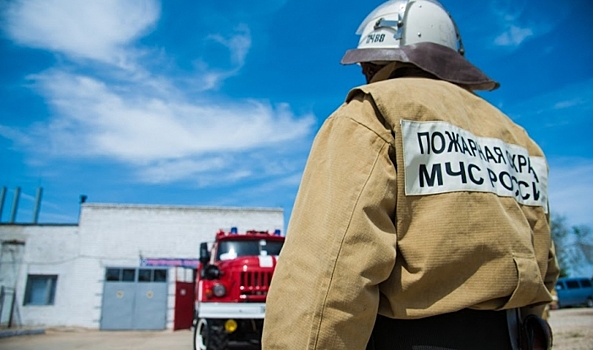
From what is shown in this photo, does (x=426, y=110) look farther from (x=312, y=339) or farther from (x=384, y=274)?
(x=312, y=339)

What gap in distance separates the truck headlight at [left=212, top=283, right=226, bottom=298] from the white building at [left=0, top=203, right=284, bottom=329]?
15.7m

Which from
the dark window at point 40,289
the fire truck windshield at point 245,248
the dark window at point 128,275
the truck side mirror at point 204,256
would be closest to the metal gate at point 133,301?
the dark window at point 128,275

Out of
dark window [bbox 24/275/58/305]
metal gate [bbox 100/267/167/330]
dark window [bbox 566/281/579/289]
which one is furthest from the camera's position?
dark window [bbox 566/281/579/289]

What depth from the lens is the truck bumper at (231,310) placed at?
259 inches

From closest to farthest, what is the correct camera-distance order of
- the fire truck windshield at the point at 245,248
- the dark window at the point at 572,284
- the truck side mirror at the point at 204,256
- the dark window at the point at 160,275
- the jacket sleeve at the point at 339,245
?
the jacket sleeve at the point at 339,245, the truck side mirror at the point at 204,256, the fire truck windshield at the point at 245,248, the dark window at the point at 160,275, the dark window at the point at 572,284

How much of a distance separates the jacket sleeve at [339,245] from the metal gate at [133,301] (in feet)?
71.7

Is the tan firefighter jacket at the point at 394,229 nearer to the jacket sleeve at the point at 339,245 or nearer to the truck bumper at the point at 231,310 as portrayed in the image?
the jacket sleeve at the point at 339,245

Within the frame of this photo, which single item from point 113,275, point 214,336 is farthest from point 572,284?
point 214,336

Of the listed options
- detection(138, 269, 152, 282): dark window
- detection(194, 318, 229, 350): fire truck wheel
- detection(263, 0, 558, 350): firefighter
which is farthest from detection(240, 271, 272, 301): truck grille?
detection(138, 269, 152, 282): dark window

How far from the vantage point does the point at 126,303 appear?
69.7 ft

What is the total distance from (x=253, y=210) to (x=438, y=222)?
2328 cm

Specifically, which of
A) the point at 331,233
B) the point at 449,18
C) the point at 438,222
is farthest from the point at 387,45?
the point at 331,233

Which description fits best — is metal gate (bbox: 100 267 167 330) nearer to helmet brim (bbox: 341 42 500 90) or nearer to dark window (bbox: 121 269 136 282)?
dark window (bbox: 121 269 136 282)

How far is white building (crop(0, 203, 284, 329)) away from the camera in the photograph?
2122cm
